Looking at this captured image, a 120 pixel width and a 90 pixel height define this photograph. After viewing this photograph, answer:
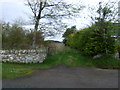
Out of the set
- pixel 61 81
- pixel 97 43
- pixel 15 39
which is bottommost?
pixel 61 81

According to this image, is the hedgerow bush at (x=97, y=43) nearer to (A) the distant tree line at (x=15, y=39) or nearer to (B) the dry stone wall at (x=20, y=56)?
(B) the dry stone wall at (x=20, y=56)

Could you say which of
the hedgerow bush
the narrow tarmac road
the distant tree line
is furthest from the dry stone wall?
the hedgerow bush

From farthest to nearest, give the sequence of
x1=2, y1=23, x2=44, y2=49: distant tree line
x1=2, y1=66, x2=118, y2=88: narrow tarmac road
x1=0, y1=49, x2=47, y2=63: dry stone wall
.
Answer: x1=2, y1=23, x2=44, y2=49: distant tree line, x1=0, y1=49, x2=47, y2=63: dry stone wall, x1=2, y1=66, x2=118, y2=88: narrow tarmac road

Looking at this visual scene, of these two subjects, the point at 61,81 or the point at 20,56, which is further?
the point at 20,56

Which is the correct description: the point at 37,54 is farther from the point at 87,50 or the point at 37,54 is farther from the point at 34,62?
the point at 87,50

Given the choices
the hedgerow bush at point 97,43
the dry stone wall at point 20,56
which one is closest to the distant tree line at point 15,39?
the dry stone wall at point 20,56

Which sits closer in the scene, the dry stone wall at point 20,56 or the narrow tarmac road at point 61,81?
the narrow tarmac road at point 61,81

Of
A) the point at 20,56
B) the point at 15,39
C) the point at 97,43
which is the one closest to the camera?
the point at 20,56

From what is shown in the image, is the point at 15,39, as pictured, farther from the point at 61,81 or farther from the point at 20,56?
the point at 61,81

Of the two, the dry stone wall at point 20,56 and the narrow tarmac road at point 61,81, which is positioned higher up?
the dry stone wall at point 20,56

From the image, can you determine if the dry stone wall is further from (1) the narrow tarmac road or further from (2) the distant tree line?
(1) the narrow tarmac road

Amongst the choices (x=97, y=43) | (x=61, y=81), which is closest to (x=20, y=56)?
(x=61, y=81)

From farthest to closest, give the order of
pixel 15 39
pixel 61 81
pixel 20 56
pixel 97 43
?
1. pixel 97 43
2. pixel 15 39
3. pixel 20 56
4. pixel 61 81

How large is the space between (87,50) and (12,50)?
5754mm
